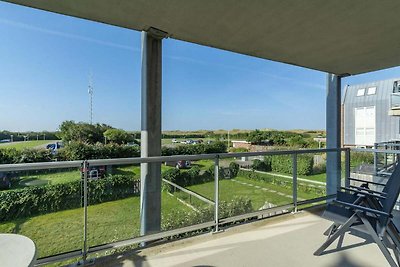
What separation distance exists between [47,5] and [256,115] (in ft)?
76.6

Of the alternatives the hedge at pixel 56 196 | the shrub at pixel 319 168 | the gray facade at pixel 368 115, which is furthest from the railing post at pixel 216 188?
the gray facade at pixel 368 115

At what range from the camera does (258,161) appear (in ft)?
11.9

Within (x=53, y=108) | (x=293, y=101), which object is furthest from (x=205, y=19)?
(x=293, y=101)

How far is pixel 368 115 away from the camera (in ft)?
59.8

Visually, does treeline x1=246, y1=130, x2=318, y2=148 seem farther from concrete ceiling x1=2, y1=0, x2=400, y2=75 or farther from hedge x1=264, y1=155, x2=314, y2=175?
concrete ceiling x1=2, y1=0, x2=400, y2=75

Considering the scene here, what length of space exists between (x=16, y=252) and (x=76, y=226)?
1284 mm

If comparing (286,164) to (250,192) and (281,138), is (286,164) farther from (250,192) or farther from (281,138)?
(281,138)

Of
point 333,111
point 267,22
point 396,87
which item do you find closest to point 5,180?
point 267,22

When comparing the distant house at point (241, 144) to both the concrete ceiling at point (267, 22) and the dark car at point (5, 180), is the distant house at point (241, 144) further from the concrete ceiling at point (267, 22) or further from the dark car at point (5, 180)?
the dark car at point (5, 180)

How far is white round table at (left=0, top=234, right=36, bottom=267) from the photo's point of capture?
106 cm

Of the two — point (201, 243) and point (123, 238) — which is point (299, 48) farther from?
point (123, 238)

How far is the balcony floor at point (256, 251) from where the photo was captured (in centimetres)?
235

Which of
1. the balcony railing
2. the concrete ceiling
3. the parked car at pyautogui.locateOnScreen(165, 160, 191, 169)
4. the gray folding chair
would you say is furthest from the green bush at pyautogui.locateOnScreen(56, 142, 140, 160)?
the gray folding chair

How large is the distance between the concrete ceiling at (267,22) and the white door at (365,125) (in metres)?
16.9
